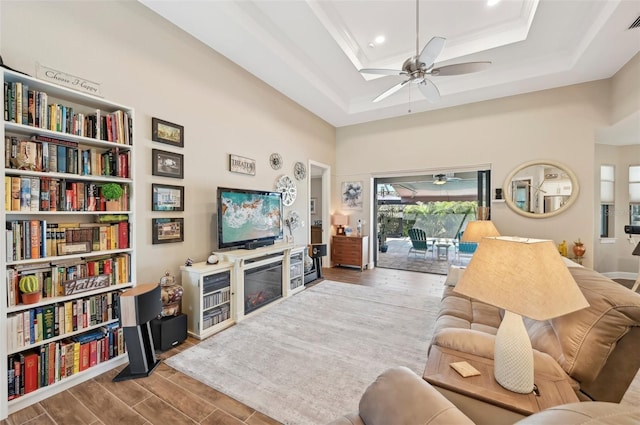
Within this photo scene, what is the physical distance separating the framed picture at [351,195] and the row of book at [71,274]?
476 cm

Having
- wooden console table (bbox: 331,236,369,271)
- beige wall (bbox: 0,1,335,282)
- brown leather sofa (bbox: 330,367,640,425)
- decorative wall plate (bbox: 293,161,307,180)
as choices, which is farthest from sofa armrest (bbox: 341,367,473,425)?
wooden console table (bbox: 331,236,369,271)

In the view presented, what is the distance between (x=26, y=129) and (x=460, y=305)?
3.76 meters

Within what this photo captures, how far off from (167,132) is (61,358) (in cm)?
225

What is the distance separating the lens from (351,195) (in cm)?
624

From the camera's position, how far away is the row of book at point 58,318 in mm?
1682

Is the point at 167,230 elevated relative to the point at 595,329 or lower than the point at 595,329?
elevated

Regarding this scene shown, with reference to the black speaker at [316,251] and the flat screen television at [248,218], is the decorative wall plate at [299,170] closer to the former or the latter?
the flat screen television at [248,218]

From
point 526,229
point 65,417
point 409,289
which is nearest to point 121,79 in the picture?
point 65,417

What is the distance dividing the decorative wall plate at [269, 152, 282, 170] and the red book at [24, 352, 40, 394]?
11.4 ft

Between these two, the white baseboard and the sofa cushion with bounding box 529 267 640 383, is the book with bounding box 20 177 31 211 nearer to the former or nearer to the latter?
the sofa cushion with bounding box 529 267 640 383

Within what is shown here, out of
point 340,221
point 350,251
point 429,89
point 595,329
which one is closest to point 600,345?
point 595,329

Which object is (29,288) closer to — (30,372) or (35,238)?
(35,238)

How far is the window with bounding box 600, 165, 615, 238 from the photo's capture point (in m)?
5.10

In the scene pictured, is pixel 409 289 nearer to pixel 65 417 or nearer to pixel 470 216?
pixel 470 216
